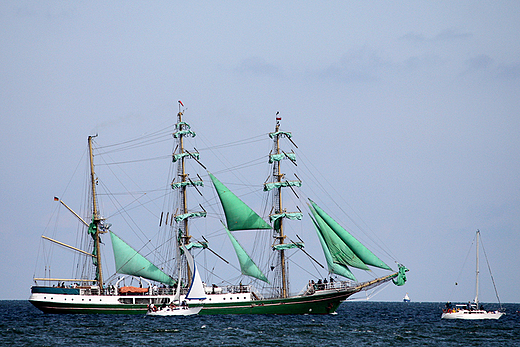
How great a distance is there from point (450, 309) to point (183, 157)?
4100 cm

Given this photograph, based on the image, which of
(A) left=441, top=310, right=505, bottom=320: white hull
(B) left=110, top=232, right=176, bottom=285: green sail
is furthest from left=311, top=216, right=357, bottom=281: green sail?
(B) left=110, top=232, right=176, bottom=285: green sail

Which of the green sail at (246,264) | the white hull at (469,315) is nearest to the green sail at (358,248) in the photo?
the green sail at (246,264)

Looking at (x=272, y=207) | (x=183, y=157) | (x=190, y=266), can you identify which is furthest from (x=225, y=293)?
(x=183, y=157)

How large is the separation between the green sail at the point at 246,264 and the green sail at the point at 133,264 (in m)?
11.1

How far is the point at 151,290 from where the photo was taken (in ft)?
292

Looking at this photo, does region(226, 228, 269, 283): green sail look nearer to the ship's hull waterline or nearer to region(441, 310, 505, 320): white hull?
the ship's hull waterline

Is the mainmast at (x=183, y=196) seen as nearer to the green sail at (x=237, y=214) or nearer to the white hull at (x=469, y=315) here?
the green sail at (x=237, y=214)

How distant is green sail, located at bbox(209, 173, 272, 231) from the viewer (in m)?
86.3

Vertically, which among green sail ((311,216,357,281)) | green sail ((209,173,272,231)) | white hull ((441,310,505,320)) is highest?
green sail ((209,173,272,231))

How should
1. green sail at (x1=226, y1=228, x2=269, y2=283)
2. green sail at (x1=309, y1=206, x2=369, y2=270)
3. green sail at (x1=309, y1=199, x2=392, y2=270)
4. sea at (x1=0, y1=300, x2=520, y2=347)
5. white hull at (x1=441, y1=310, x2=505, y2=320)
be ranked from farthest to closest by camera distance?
white hull at (x1=441, y1=310, x2=505, y2=320) → green sail at (x1=226, y1=228, x2=269, y2=283) → green sail at (x1=309, y1=206, x2=369, y2=270) → green sail at (x1=309, y1=199, x2=392, y2=270) → sea at (x1=0, y1=300, x2=520, y2=347)

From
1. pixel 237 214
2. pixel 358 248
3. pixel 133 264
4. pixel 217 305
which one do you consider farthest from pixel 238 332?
pixel 133 264

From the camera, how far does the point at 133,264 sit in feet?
293

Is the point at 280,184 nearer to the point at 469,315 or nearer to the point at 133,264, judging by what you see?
the point at 133,264

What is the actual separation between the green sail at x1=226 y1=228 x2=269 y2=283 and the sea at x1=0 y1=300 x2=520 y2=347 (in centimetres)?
499
